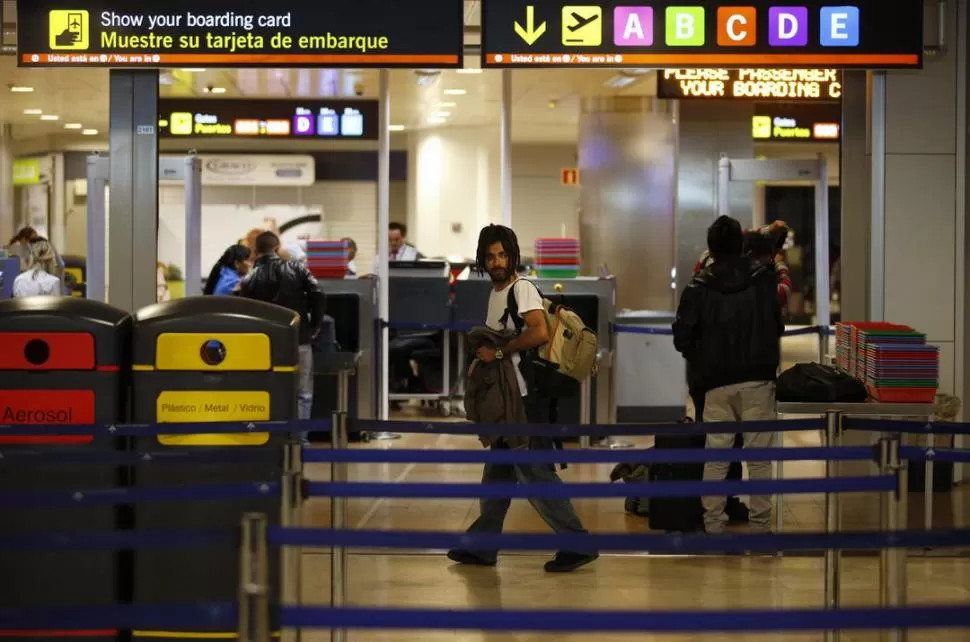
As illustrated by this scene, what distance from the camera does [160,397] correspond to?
552cm

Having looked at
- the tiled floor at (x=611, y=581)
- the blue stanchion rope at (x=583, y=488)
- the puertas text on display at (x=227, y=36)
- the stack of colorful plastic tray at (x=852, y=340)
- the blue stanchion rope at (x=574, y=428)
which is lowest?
the tiled floor at (x=611, y=581)

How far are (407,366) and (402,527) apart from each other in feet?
20.1

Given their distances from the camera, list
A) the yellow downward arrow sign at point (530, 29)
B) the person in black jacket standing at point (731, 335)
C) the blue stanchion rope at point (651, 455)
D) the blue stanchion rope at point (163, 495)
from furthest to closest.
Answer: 1. the yellow downward arrow sign at point (530, 29)
2. the person in black jacket standing at point (731, 335)
3. the blue stanchion rope at point (651, 455)
4. the blue stanchion rope at point (163, 495)

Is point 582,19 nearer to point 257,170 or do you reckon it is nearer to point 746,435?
point 746,435

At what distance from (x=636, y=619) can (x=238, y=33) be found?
6.21 m

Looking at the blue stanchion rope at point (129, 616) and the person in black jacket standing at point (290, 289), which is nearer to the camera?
the blue stanchion rope at point (129, 616)

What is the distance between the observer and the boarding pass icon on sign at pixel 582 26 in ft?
28.9

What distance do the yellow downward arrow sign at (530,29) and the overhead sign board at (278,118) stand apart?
310 inches

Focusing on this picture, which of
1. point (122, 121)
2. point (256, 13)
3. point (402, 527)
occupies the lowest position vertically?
point (402, 527)

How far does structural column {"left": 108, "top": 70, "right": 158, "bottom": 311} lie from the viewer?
9.31m

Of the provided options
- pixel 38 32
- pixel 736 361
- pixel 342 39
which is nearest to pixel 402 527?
pixel 736 361

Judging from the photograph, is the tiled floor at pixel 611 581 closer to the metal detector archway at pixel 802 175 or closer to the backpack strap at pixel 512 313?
the backpack strap at pixel 512 313

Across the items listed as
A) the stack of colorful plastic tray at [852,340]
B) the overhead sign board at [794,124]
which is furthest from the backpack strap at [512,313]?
the overhead sign board at [794,124]

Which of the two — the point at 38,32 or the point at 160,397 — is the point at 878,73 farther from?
the point at 160,397
